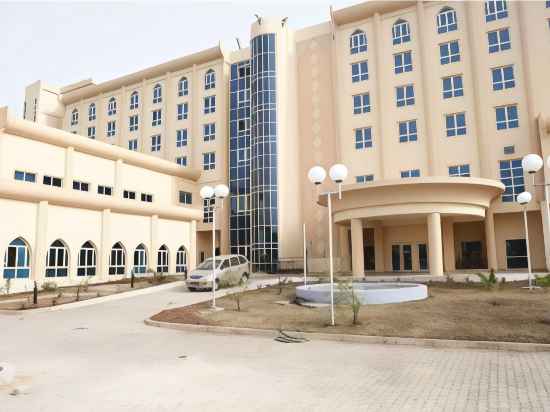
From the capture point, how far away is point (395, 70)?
34.9m

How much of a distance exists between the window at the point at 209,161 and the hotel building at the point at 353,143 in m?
0.21

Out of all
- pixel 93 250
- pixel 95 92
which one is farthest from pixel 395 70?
pixel 95 92

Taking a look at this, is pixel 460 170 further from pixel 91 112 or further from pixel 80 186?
pixel 91 112

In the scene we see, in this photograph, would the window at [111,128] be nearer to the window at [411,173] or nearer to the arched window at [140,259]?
the arched window at [140,259]

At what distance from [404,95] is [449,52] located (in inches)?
172

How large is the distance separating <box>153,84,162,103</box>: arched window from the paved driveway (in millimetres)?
38046

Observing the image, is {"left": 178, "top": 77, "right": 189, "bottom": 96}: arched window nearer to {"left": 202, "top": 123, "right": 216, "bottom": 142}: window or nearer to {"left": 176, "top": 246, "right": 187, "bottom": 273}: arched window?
{"left": 202, "top": 123, "right": 216, "bottom": 142}: window

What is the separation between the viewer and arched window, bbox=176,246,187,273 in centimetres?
3562

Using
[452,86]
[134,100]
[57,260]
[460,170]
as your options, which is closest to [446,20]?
[452,86]

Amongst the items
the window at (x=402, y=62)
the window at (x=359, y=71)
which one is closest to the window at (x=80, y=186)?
the window at (x=359, y=71)

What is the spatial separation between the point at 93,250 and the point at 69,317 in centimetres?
1508

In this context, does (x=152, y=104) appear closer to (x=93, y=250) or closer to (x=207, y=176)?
(x=207, y=176)

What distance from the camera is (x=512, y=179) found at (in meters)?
30.0

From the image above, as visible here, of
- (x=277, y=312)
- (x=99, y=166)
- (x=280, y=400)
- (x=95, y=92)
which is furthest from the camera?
(x=95, y=92)
